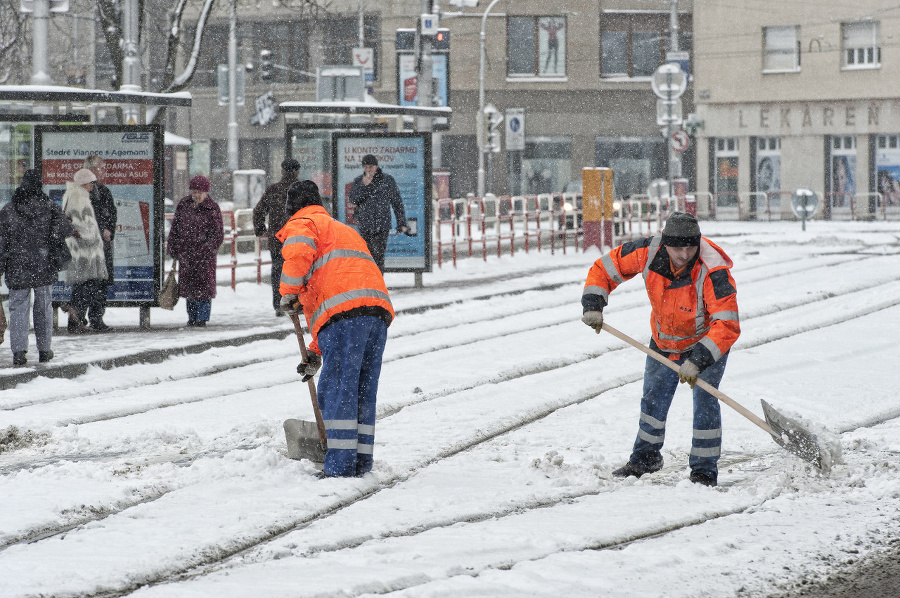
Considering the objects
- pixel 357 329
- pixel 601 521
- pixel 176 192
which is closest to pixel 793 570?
pixel 601 521

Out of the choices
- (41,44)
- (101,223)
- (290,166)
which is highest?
(41,44)

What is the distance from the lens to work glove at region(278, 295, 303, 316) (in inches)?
A: 262

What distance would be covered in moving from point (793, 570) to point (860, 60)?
41.1 m

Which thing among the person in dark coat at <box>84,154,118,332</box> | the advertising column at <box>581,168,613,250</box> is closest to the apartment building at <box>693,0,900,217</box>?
the advertising column at <box>581,168,613,250</box>

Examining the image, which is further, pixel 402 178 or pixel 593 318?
pixel 402 178

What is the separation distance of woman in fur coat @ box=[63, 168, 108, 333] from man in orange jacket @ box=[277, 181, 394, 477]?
622 cm

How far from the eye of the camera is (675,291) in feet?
21.8

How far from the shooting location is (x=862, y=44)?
43.5 m

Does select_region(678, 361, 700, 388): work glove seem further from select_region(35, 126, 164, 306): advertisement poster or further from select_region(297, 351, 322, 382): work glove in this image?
select_region(35, 126, 164, 306): advertisement poster

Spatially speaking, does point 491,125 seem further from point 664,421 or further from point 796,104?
point 664,421

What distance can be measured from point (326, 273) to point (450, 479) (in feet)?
4.13

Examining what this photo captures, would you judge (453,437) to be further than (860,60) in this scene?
No

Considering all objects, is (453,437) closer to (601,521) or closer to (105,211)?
(601,521)

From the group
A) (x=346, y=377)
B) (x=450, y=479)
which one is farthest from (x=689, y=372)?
(x=346, y=377)
